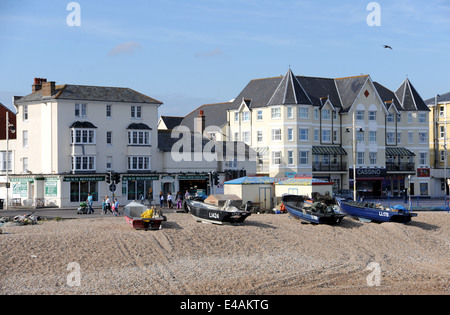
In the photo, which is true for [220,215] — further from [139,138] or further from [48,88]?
[48,88]

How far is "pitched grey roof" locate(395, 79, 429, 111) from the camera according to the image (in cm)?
8369

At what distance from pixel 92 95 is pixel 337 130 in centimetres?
3099

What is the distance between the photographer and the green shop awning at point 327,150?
7550cm

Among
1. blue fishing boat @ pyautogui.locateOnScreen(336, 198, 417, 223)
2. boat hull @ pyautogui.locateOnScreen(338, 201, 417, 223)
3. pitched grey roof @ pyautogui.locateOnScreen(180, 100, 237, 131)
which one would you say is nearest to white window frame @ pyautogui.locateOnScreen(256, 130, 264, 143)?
pitched grey roof @ pyautogui.locateOnScreen(180, 100, 237, 131)

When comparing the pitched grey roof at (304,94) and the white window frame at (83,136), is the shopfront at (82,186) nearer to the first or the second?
the white window frame at (83,136)

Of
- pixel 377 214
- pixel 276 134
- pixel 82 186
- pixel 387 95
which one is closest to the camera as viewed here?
pixel 377 214

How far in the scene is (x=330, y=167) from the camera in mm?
76500

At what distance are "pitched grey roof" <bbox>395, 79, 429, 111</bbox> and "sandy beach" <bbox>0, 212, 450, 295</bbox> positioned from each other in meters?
44.1

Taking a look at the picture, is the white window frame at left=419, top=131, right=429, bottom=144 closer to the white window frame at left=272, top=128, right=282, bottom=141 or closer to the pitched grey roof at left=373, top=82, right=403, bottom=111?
the pitched grey roof at left=373, top=82, right=403, bottom=111

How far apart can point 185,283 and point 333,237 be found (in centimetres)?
1429

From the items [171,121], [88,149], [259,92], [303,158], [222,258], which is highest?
[259,92]

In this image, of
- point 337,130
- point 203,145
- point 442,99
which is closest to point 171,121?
point 337,130

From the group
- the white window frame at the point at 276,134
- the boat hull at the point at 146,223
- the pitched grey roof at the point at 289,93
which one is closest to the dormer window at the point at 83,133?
the white window frame at the point at 276,134

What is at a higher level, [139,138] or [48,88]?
[48,88]
